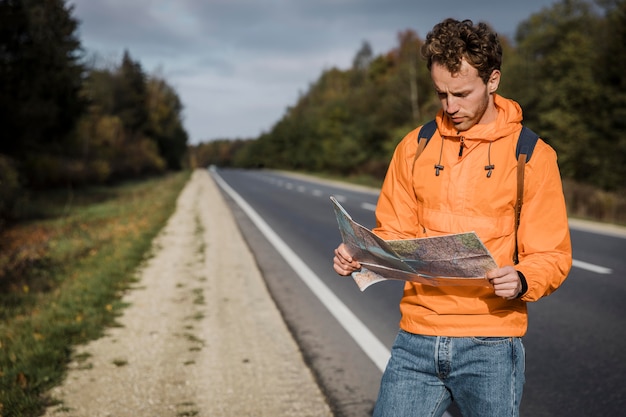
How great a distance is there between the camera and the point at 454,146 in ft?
6.53

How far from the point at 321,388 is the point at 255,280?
12.4 ft

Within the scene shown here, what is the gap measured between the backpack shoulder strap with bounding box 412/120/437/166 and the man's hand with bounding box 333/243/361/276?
411 mm

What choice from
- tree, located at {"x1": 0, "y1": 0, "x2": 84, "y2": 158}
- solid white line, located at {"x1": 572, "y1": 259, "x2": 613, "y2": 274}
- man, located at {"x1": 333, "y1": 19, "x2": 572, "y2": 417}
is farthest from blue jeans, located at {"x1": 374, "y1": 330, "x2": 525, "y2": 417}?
tree, located at {"x1": 0, "y1": 0, "x2": 84, "y2": 158}

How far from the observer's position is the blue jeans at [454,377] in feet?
6.24

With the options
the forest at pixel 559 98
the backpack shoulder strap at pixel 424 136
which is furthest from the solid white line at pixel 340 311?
the forest at pixel 559 98

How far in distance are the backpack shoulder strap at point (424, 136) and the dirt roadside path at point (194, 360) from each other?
2179 millimetres

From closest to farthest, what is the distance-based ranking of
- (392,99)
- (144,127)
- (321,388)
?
(321,388)
(392,99)
(144,127)

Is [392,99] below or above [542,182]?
above

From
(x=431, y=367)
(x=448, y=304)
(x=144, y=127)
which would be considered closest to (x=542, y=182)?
(x=448, y=304)

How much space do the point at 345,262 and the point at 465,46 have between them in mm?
850

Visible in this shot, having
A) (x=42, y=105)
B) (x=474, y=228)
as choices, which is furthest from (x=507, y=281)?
(x=42, y=105)

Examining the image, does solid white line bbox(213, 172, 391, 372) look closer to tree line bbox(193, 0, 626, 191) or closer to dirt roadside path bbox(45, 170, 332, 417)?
dirt roadside path bbox(45, 170, 332, 417)

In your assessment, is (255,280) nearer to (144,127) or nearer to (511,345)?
(511,345)

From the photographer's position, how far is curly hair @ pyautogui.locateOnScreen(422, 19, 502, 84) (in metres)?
1.80
